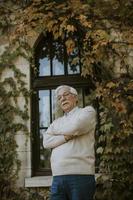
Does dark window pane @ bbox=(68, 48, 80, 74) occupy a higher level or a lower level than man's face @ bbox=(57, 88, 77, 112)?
higher

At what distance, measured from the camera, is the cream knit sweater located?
351cm

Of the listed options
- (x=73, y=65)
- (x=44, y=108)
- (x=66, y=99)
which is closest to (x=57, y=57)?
(x=73, y=65)

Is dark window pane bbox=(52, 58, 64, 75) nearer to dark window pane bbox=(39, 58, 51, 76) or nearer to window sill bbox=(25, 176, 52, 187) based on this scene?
dark window pane bbox=(39, 58, 51, 76)

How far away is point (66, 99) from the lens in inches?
148

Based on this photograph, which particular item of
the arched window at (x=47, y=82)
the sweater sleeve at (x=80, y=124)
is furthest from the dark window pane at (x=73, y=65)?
the sweater sleeve at (x=80, y=124)

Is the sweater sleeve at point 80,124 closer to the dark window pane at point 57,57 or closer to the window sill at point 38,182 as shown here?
the window sill at point 38,182

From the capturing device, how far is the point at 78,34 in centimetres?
632

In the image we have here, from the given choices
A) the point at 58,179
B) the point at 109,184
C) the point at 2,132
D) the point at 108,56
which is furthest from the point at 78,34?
the point at 58,179

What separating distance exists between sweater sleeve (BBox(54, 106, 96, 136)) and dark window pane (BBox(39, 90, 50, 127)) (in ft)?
8.48

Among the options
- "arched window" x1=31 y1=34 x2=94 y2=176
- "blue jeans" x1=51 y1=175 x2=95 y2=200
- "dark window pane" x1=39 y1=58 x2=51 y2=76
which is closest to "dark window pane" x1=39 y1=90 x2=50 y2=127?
"arched window" x1=31 y1=34 x2=94 y2=176

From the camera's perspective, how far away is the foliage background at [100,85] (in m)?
5.04

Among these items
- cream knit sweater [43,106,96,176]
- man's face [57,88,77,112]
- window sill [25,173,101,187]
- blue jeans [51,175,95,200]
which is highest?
man's face [57,88,77,112]

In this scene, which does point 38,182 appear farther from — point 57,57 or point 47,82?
point 57,57

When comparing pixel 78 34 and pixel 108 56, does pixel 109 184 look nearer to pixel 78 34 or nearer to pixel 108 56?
pixel 108 56
